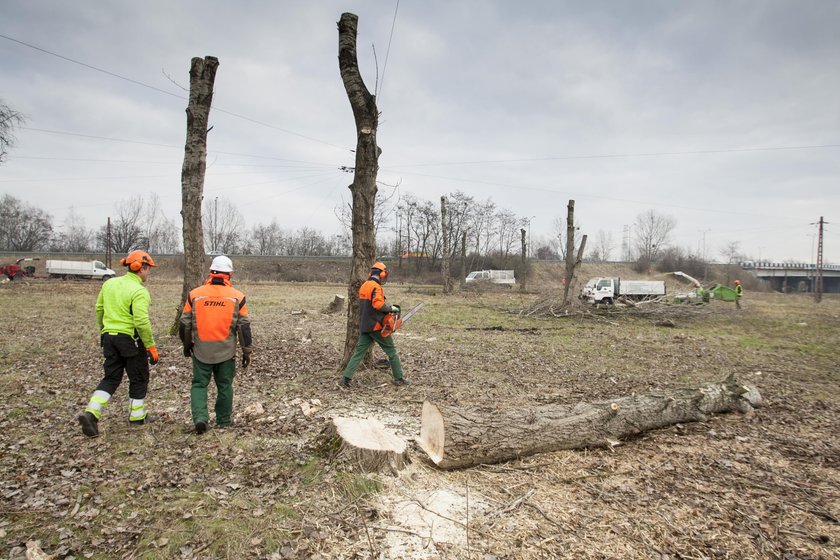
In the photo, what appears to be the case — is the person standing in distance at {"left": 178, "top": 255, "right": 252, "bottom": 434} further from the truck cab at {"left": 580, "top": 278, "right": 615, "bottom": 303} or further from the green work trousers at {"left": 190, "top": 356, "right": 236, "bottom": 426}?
the truck cab at {"left": 580, "top": 278, "right": 615, "bottom": 303}

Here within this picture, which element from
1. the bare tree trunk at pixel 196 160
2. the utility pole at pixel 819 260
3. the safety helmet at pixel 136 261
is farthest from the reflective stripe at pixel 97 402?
the utility pole at pixel 819 260

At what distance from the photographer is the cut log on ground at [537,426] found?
4320 mm

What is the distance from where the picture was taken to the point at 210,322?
494 centimetres

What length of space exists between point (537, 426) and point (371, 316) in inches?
123

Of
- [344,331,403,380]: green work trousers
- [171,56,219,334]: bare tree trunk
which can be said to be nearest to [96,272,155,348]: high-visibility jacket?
[344,331,403,380]: green work trousers

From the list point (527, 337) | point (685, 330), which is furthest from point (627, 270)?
point (527, 337)

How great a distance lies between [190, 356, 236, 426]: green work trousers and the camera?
4.93 metres

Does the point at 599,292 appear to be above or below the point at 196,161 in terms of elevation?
below

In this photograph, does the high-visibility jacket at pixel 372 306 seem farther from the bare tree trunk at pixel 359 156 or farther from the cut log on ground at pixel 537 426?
the cut log on ground at pixel 537 426

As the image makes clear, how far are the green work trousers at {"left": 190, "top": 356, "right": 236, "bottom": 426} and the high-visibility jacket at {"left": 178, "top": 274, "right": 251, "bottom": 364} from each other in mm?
121

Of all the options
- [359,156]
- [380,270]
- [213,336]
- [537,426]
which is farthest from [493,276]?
[213,336]

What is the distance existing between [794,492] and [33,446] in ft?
23.3

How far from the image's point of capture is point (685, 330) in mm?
15914

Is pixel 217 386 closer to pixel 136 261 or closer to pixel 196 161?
pixel 136 261
